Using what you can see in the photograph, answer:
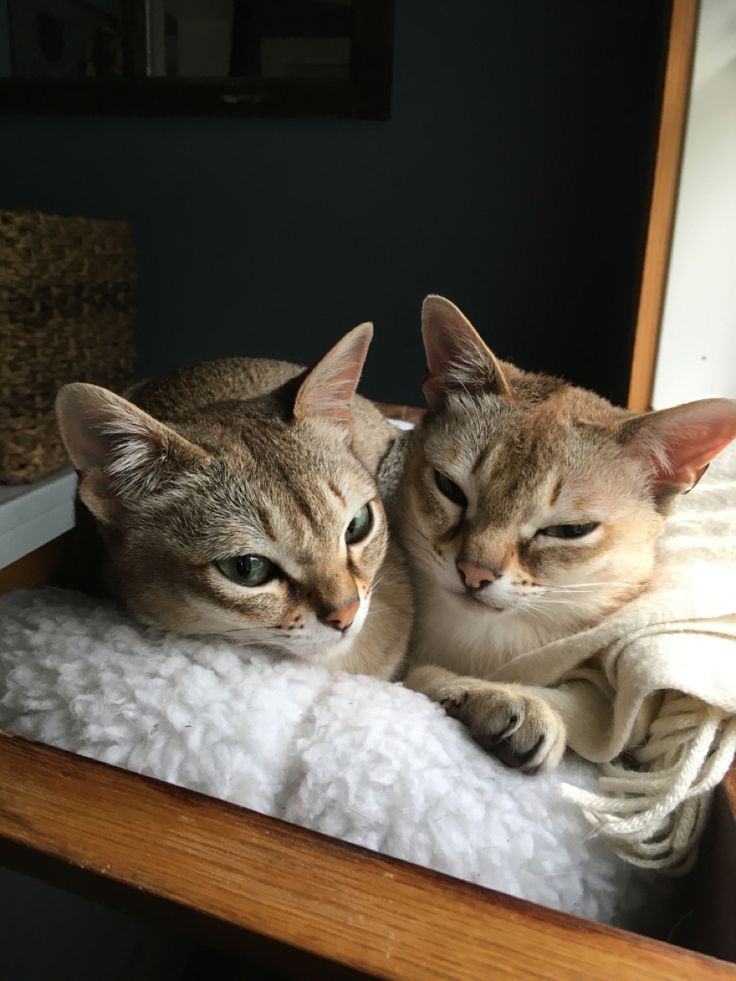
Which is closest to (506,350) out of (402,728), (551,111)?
(551,111)

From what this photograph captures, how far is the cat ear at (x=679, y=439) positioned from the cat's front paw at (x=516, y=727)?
311mm

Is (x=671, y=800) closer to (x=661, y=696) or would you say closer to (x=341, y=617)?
(x=661, y=696)

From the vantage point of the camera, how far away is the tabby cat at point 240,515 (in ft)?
2.68

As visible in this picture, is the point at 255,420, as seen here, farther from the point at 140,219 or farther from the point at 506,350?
the point at 140,219

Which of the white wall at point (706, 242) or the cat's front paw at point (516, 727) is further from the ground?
the white wall at point (706, 242)

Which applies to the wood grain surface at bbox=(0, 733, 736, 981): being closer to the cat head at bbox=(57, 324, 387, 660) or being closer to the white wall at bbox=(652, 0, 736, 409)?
the cat head at bbox=(57, 324, 387, 660)

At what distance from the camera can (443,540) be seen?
0.96m

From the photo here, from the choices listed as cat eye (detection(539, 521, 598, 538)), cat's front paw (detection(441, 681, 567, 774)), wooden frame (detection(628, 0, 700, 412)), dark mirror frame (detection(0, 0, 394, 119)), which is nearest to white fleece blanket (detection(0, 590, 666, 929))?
cat's front paw (detection(441, 681, 567, 774))

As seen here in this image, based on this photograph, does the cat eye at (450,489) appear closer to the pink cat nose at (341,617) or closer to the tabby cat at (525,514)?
the tabby cat at (525,514)

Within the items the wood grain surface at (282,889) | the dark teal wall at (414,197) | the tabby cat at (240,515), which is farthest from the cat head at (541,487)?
the dark teal wall at (414,197)

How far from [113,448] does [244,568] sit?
0.62ft

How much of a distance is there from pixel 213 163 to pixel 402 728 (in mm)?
1903

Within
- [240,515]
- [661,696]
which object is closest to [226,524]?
[240,515]

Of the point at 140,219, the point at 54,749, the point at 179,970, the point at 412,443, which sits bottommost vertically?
the point at 179,970
